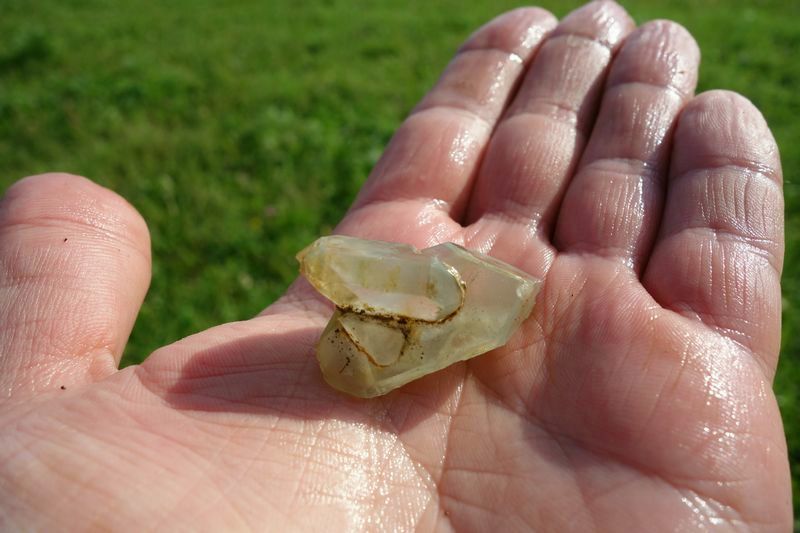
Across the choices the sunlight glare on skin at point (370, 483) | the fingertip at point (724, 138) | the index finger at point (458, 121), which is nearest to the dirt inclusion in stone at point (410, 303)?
the sunlight glare on skin at point (370, 483)

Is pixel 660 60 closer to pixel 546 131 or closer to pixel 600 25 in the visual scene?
pixel 600 25

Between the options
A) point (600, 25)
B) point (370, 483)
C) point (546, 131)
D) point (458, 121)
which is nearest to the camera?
point (370, 483)

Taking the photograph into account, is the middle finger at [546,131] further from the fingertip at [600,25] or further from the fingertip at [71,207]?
the fingertip at [71,207]

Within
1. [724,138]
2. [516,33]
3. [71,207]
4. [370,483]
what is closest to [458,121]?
[516,33]

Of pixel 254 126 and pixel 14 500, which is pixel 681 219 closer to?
pixel 14 500

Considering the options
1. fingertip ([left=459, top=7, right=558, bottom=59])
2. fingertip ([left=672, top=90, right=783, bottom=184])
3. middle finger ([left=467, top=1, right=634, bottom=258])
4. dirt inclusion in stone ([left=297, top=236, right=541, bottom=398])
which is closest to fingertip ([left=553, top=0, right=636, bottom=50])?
middle finger ([left=467, top=1, right=634, bottom=258])

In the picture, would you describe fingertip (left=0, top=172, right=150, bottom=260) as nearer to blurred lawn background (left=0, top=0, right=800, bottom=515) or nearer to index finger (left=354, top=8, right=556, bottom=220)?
index finger (left=354, top=8, right=556, bottom=220)

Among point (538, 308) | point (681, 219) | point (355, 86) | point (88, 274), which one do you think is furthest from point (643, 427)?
point (355, 86)
